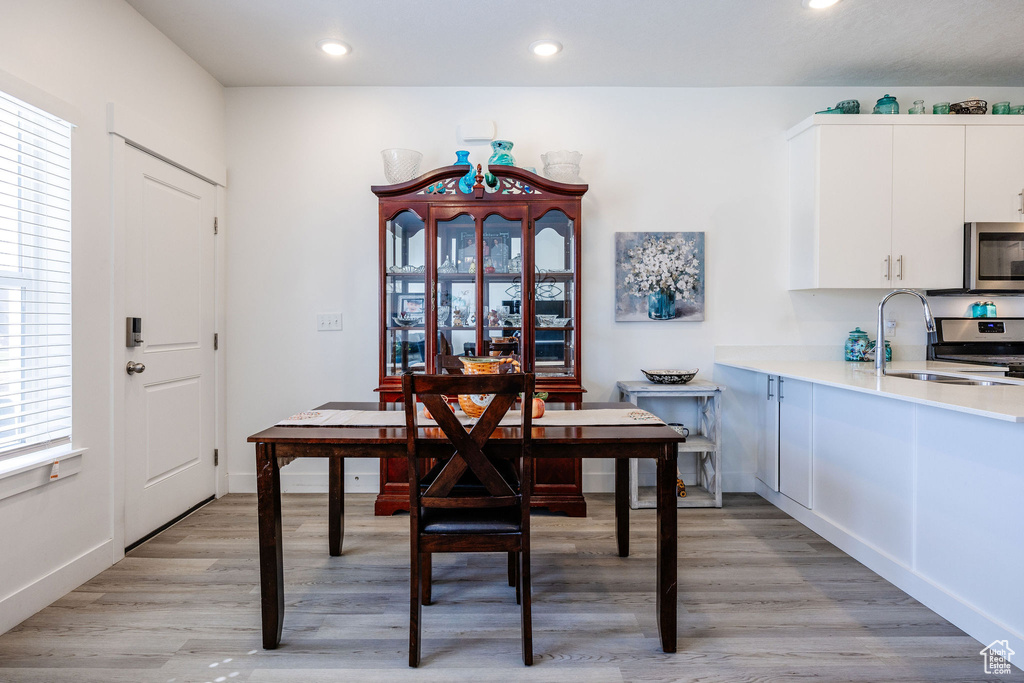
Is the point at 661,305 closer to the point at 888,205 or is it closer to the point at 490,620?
the point at 888,205

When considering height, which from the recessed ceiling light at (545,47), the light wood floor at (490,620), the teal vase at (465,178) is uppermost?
the recessed ceiling light at (545,47)

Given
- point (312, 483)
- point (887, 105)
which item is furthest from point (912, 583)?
point (312, 483)

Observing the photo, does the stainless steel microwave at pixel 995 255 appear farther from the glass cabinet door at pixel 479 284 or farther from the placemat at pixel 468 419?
the glass cabinet door at pixel 479 284

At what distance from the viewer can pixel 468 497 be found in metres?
1.76

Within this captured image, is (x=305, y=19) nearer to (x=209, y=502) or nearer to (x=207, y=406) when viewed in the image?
(x=207, y=406)

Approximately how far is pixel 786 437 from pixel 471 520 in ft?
7.06

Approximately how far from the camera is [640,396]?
10.8ft

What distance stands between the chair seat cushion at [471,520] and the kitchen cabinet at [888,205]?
8.17ft

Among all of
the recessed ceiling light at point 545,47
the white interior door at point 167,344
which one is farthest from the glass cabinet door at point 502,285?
the white interior door at point 167,344

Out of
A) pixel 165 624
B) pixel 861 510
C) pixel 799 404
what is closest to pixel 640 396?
pixel 799 404

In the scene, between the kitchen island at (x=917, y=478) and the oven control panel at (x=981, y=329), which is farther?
the oven control panel at (x=981, y=329)

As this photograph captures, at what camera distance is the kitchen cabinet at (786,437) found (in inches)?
113

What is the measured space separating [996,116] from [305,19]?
3862 mm

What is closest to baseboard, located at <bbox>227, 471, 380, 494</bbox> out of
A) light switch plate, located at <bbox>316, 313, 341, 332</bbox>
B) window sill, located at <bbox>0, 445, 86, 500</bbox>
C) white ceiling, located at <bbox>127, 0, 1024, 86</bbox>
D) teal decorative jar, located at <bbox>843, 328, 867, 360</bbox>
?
light switch plate, located at <bbox>316, 313, 341, 332</bbox>
